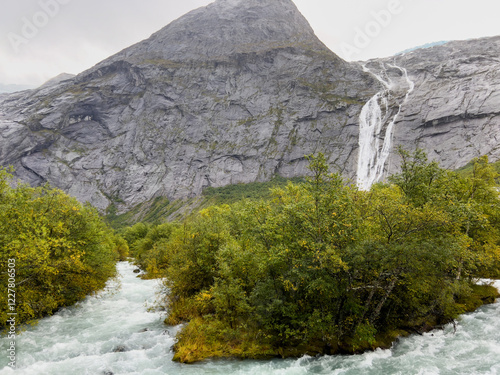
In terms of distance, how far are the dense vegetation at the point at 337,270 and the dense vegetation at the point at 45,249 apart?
393 inches

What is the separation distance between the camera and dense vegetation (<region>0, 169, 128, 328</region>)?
50.9 ft

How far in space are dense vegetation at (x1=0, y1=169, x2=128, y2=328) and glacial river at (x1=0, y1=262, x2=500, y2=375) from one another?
2.56 meters

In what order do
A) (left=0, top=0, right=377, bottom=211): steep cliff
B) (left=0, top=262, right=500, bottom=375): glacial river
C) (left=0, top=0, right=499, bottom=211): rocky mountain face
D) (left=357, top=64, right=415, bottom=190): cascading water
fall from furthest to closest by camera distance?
(left=0, top=0, right=377, bottom=211): steep cliff, (left=0, top=0, right=499, bottom=211): rocky mountain face, (left=357, top=64, right=415, bottom=190): cascading water, (left=0, top=262, right=500, bottom=375): glacial river

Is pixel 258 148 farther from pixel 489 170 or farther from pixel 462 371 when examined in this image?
pixel 462 371

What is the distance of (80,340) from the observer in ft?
65.3

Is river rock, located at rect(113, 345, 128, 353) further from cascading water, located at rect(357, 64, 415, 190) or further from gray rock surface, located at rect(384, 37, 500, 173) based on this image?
gray rock surface, located at rect(384, 37, 500, 173)

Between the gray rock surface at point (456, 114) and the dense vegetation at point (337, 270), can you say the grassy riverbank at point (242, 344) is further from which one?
the gray rock surface at point (456, 114)

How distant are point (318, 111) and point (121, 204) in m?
136

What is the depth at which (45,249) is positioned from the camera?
1538 centimetres

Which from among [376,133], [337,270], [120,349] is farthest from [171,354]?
[376,133]

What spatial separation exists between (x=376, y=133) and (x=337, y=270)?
145 metres

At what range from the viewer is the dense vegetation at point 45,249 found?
50.9ft

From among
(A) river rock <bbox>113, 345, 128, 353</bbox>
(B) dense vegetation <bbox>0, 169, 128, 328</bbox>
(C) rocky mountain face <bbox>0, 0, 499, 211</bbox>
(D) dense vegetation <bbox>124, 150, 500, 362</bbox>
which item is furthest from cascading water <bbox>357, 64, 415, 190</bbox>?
(A) river rock <bbox>113, 345, 128, 353</bbox>

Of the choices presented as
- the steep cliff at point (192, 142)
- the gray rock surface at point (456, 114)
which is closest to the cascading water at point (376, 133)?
the gray rock surface at point (456, 114)
